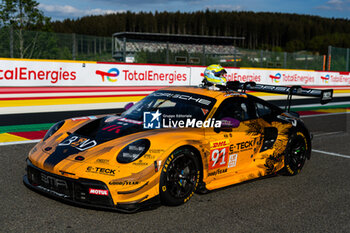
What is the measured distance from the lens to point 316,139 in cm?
859

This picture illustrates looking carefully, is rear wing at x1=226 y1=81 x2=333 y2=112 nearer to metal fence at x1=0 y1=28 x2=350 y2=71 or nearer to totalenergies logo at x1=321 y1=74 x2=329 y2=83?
metal fence at x1=0 y1=28 x2=350 y2=71

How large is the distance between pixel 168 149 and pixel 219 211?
869 millimetres

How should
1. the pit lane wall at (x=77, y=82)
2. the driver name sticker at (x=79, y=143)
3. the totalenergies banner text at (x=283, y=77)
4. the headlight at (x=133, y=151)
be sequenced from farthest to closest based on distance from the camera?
the totalenergies banner text at (x=283, y=77) → the pit lane wall at (x=77, y=82) → the driver name sticker at (x=79, y=143) → the headlight at (x=133, y=151)

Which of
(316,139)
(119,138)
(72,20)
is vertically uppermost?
(72,20)

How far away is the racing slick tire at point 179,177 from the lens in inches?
155

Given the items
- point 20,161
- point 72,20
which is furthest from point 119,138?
point 72,20

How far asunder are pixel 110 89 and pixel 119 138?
34.6 feet

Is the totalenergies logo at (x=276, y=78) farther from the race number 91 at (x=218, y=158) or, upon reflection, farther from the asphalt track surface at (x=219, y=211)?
the race number 91 at (x=218, y=158)

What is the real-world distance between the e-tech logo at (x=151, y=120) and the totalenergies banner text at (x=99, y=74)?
8660 mm

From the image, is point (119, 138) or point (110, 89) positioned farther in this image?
point (110, 89)

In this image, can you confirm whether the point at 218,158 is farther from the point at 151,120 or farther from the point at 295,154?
the point at 295,154

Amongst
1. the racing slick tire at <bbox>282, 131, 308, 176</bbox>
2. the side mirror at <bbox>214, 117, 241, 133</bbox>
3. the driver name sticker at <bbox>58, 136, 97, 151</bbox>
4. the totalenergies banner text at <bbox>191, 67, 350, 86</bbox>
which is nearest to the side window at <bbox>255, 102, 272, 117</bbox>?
the racing slick tire at <bbox>282, 131, 308, 176</bbox>

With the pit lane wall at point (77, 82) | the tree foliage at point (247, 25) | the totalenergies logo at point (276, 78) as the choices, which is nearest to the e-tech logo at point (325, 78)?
the totalenergies logo at point (276, 78)

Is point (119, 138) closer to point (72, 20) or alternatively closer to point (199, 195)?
point (199, 195)
